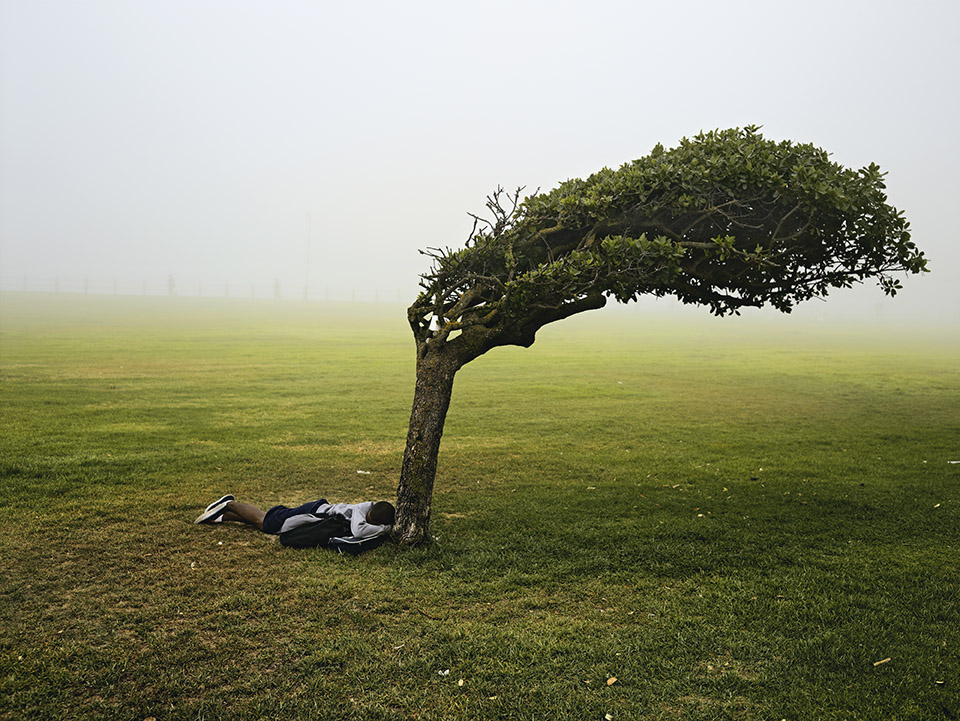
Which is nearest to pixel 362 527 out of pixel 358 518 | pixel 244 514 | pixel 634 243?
pixel 358 518

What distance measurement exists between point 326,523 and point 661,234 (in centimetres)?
537

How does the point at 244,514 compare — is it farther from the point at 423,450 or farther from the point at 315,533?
the point at 423,450

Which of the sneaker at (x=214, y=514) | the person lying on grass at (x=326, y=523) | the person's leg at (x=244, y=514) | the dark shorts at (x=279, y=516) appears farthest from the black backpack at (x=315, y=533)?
the sneaker at (x=214, y=514)

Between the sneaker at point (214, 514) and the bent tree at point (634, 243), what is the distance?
7.52 ft

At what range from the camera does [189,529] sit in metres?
8.56

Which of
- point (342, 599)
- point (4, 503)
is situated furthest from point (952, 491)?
point (4, 503)

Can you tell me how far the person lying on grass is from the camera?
26.1ft

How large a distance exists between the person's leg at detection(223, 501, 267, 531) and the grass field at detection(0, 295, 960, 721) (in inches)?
13.5

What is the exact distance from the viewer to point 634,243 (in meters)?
7.81

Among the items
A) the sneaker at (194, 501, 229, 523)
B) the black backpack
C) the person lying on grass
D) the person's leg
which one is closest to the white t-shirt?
the person lying on grass

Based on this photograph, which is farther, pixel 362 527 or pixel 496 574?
pixel 362 527

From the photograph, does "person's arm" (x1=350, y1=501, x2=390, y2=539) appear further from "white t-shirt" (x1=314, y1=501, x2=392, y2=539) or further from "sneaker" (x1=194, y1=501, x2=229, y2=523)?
"sneaker" (x1=194, y1=501, x2=229, y2=523)

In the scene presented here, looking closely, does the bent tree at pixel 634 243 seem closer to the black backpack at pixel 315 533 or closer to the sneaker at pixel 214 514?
the black backpack at pixel 315 533

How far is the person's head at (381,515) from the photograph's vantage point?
8148mm
